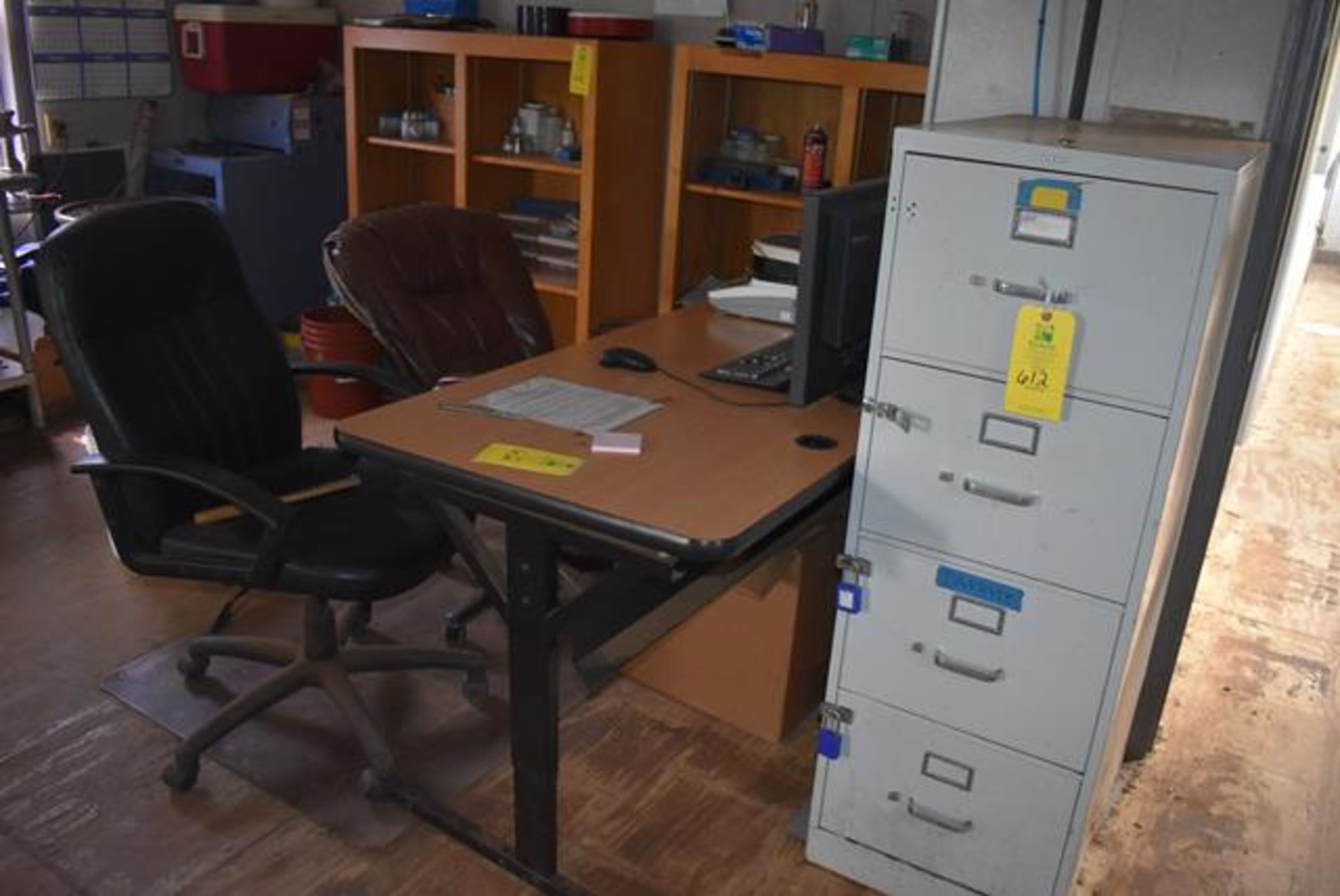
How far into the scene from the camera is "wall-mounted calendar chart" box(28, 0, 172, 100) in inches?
156

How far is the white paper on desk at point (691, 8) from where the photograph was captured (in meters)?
3.41

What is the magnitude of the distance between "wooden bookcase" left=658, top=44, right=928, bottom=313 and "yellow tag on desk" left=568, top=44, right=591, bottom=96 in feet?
0.85

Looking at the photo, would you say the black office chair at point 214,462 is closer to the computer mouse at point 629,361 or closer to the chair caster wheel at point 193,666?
the chair caster wheel at point 193,666

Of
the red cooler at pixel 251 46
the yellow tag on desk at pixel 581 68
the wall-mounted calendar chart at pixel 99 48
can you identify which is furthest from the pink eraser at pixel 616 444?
the wall-mounted calendar chart at pixel 99 48

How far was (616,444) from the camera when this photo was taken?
1.72 meters

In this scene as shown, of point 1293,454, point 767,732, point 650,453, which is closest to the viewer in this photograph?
point 650,453

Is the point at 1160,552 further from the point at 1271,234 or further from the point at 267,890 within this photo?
the point at 267,890

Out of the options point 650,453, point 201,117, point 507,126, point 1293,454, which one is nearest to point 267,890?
point 650,453

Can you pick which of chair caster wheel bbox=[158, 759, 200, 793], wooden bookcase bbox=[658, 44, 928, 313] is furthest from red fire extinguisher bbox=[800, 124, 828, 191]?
chair caster wheel bbox=[158, 759, 200, 793]

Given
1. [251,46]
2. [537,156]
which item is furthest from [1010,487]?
[251,46]

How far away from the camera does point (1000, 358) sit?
158 cm

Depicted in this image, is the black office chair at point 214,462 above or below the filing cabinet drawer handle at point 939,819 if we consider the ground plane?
above

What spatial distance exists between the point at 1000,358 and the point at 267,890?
1482mm

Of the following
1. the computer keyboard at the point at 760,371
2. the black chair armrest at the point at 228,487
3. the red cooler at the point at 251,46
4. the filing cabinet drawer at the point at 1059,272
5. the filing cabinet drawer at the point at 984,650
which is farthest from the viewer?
the red cooler at the point at 251,46
